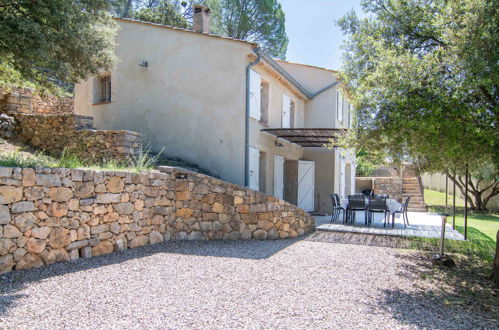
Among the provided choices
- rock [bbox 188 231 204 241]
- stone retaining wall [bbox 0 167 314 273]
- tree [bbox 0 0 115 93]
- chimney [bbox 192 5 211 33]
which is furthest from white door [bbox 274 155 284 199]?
tree [bbox 0 0 115 93]

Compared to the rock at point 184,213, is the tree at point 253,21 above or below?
above

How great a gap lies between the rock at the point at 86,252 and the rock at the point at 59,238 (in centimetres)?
32

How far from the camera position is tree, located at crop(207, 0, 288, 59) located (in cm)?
2192

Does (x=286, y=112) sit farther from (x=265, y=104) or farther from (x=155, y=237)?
(x=155, y=237)

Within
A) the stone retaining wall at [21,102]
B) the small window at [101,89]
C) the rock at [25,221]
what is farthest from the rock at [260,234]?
the small window at [101,89]

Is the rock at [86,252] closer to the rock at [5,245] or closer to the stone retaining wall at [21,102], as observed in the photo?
the rock at [5,245]

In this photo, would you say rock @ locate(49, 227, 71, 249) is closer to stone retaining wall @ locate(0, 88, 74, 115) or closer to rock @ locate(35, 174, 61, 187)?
rock @ locate(35, 174, 61, 187)

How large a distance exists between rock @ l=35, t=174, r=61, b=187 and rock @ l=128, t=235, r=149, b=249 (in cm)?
182

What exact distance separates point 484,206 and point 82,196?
18010 mm

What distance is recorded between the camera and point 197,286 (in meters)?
4.97

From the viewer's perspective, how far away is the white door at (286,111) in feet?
39.6

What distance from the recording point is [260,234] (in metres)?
8.66

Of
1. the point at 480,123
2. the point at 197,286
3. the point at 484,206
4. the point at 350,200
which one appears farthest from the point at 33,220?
the point at 484,206

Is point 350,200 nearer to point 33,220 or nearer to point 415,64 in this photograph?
point 415,64
